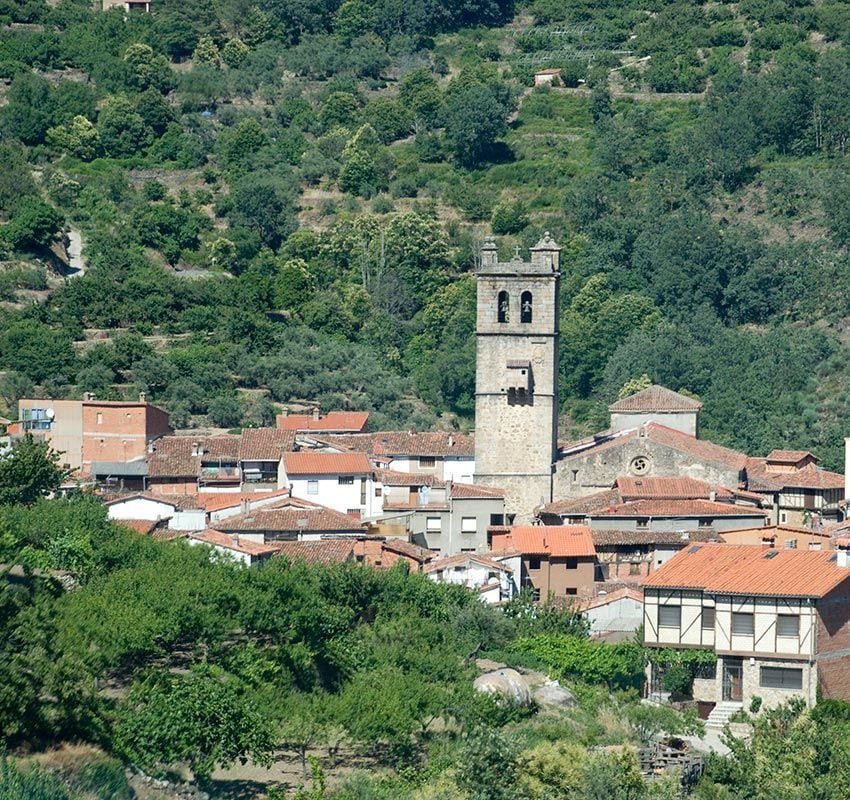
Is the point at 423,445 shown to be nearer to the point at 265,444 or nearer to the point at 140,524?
the point at 265,444

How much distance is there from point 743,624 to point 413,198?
203 ft

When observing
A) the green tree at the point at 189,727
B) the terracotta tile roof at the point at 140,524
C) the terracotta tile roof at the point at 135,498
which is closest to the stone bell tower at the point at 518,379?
the terracotta tile roof at the point at 135,498

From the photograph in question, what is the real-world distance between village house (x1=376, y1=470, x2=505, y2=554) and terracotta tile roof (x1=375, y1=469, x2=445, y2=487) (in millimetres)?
293

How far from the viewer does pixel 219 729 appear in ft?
140

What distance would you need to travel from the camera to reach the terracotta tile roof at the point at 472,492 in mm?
65938

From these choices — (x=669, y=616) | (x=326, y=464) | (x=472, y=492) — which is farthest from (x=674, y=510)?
(x=669, y=616)

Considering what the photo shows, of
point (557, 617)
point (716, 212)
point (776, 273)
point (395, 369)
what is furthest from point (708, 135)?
point (557, 617)

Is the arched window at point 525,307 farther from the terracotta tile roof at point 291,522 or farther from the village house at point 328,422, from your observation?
the village house at point 328,422

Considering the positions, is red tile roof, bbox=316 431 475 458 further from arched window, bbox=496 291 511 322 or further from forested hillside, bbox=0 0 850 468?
forested hillside, bbox=0 0 850 468

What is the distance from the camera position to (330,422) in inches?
3120

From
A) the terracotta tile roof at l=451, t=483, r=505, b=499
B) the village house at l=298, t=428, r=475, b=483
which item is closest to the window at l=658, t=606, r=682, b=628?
the terracotta tile roof at l=451, t=483, r=505, b=499

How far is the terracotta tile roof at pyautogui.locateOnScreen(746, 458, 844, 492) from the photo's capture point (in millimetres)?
69062

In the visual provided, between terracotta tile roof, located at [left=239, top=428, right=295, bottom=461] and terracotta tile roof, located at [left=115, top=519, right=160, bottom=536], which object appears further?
terracotta tile roof, located at [left=239, top=428, right=295, bottom=461]

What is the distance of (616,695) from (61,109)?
2731 inches
